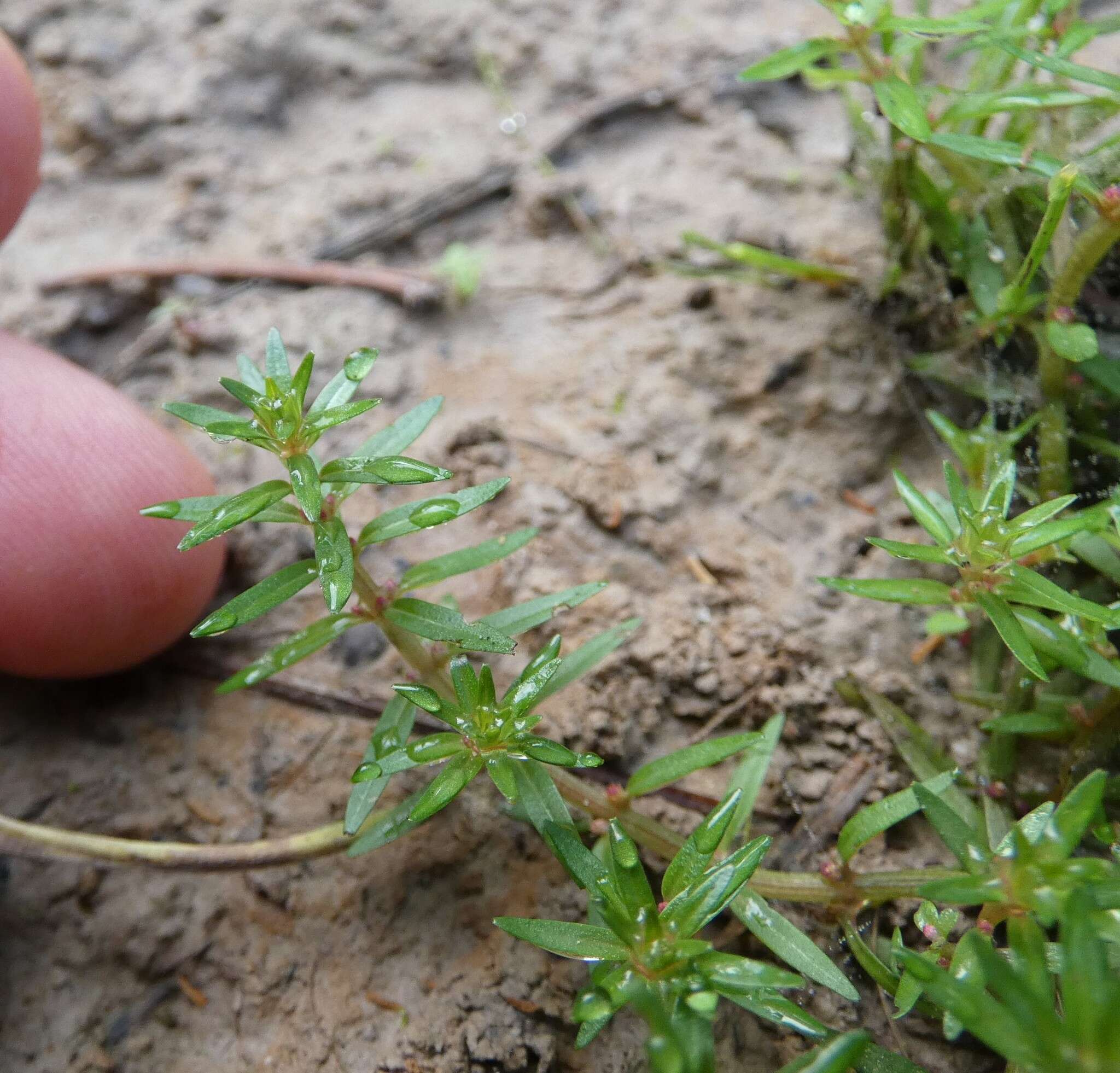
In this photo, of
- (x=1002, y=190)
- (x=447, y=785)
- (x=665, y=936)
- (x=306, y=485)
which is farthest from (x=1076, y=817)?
(x=1002, y=190)

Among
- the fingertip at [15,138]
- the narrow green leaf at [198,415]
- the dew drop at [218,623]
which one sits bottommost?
the dew drop at [218,623]

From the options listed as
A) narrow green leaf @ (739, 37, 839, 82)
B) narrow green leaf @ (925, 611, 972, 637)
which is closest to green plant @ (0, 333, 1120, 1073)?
narrow green leaf @ (925, 611, 972, 637)

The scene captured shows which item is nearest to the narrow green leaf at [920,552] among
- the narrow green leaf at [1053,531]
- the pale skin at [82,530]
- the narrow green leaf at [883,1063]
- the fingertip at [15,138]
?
the narrow green leaf at [1053,531]

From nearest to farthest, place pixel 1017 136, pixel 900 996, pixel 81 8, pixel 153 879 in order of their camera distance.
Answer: pixel 900 996, pixel 153 879, pixel 1017 136, pixel 81 8

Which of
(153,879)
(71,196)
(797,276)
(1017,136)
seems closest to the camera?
(153,879)

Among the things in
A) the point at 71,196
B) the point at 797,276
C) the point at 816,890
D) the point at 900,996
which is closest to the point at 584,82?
the point at 797,276

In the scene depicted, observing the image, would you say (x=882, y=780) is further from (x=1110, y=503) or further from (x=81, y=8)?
(x=81, y=8)

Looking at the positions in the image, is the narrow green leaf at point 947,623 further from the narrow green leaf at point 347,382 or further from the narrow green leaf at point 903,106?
the narrow green leaf at point 347,382

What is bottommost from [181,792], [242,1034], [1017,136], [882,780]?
[242,1034]
